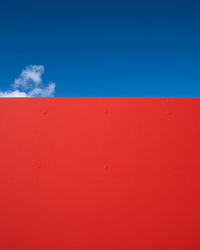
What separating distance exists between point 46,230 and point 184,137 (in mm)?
1304

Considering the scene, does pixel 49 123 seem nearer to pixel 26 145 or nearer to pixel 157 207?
pixel 26 145

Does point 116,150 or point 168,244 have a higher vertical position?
point 116,150

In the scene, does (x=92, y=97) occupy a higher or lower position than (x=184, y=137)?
higher

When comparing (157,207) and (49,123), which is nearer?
(157,207)

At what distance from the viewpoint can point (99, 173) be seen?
1.42 metres

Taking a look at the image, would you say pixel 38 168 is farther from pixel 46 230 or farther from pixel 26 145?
pixel 46 230

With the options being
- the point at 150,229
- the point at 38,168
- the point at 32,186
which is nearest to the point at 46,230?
the point at 32,186

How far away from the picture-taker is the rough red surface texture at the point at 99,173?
1.35m

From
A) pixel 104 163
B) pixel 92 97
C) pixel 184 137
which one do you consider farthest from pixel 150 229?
pixel 92 97

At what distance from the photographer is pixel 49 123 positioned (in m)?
1.50

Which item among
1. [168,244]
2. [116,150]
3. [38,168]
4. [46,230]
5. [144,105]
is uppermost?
[144,105]

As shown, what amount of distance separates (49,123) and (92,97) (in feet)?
1.38

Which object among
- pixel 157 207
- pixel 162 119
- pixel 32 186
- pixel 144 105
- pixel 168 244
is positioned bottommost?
pixel 168 244

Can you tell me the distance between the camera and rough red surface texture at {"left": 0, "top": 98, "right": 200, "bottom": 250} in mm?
1354
